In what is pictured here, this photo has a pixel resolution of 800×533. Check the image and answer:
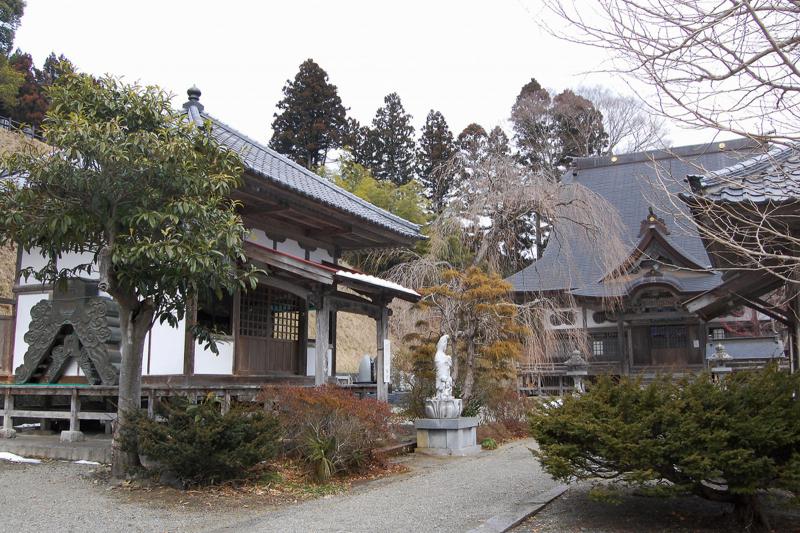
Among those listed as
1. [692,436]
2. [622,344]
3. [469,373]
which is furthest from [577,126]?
[692,436]

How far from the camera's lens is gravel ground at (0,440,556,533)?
20.2ft

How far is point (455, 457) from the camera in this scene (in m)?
11.0

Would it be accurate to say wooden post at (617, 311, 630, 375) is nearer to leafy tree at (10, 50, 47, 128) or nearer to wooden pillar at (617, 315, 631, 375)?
wooden pillar at (617, 315, 631, 375)

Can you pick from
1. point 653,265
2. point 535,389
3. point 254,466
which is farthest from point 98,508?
point 653,265

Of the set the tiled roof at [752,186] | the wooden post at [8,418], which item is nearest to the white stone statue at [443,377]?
the tiled roof at [752,186]

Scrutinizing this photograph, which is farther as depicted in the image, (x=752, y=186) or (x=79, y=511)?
(x=79, y=511)

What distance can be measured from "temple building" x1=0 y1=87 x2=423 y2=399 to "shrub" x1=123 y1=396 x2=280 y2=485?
2.16 metres

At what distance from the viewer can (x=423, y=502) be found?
23.8 feet

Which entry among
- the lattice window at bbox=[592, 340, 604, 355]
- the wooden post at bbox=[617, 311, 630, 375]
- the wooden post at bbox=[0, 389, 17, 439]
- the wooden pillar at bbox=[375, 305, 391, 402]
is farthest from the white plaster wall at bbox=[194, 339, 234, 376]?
the lattice window at bbox=[592, 340, 604, 355]

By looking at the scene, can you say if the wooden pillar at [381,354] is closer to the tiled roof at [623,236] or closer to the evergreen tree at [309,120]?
the tiled roof at [623,236]

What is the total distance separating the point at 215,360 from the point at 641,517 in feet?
25.3

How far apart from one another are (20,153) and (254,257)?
321 centimetres

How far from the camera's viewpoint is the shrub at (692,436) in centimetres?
520

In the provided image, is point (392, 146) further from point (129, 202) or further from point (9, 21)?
point (129, 202)
